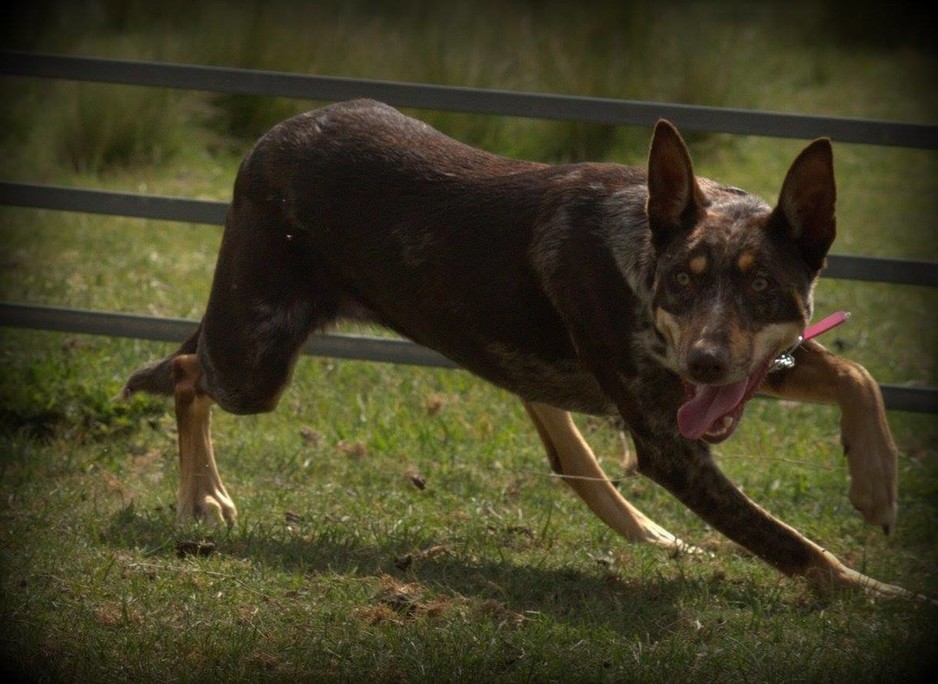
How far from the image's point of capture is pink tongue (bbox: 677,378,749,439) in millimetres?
4309

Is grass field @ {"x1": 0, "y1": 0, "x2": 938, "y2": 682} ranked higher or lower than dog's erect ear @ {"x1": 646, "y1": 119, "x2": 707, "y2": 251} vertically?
lower

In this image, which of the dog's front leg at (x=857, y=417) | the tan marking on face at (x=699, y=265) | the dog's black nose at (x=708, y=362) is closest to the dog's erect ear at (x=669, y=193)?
the tan marking on face at (x=699, y=265)

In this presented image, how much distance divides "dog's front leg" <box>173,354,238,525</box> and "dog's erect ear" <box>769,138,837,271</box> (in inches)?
91.3

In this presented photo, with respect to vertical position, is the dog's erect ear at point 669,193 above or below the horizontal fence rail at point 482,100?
above

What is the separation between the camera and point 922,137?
5980 mm

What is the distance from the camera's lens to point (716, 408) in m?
4.34

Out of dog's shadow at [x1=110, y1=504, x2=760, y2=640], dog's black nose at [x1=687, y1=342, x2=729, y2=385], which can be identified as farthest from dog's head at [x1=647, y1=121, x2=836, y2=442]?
dog's shadow at [x1=110, y1=504, x2=760, y2=640]

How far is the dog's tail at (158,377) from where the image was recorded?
568cm

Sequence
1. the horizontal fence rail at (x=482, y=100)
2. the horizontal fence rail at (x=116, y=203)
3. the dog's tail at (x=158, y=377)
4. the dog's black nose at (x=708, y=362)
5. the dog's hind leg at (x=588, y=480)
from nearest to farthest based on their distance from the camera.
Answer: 1. the dog's black nose at (x=708, y=362)
2. the dog's hind leg at (x=588, y=480)
3. the dog's tail at (x=158, y=377)
4. the horizontal fence rail at (x=482, y=100)
5. the horizontal fence rail at (x=116, y=203)

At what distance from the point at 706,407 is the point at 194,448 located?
2122 millimetres

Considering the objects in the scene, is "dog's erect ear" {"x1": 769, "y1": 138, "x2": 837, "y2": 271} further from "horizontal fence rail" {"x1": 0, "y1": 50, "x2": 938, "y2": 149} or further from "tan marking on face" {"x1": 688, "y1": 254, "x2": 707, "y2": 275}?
"horizontal fence rail" {"x1": 0, "y1": 50, "x2": 938, "y2": 149}

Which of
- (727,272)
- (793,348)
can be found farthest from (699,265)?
(793,348)

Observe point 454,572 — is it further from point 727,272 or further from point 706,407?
point 727,272

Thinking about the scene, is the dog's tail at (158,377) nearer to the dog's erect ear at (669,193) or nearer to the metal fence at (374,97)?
the metal fence at (374,97)
